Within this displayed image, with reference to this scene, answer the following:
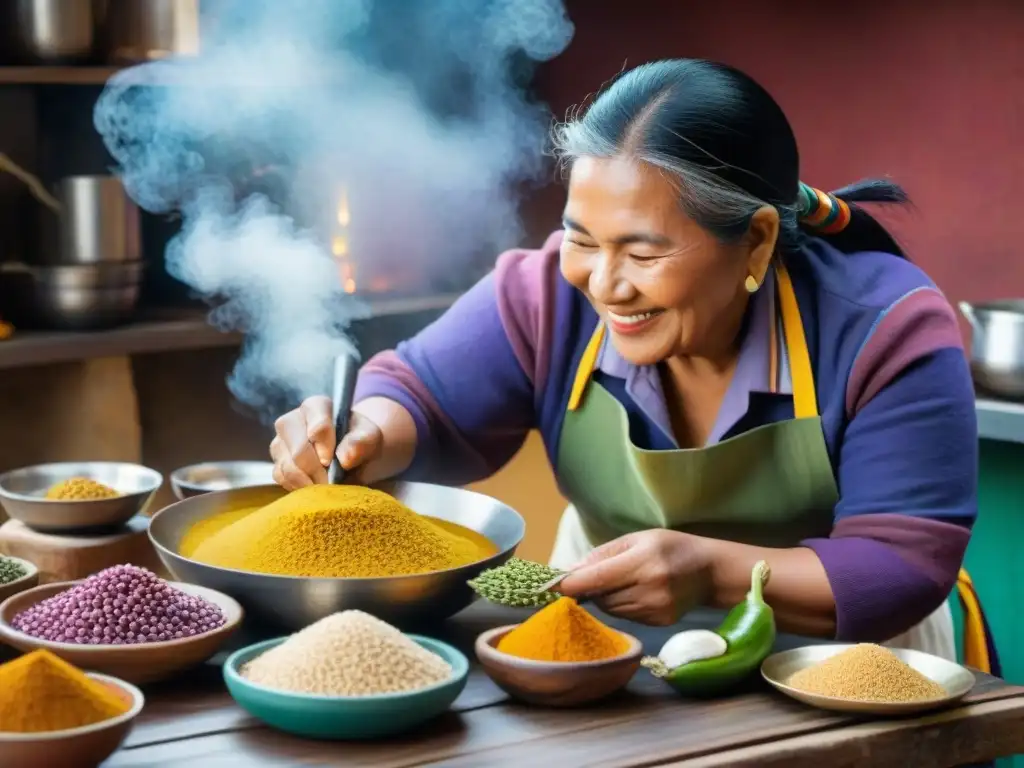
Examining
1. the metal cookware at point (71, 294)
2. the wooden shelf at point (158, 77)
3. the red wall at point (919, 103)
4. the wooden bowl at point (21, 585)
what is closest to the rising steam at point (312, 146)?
the wooden shelf at point (158, 77)

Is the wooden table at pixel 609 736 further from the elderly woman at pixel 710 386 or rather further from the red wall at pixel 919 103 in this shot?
the red wall at pixel 919 103

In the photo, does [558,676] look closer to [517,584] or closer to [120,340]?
[517,584]

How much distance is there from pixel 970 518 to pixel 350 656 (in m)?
0.92

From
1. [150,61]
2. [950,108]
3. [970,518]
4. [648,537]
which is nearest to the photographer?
[648,537]

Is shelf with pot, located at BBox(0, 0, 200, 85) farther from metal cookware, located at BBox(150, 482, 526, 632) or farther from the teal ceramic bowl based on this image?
the teal ceramic bowl

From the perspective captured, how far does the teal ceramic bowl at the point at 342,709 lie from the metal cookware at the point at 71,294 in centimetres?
187

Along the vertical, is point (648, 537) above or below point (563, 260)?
below

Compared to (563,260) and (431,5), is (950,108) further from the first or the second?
(563,260)

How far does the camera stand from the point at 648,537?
1.64 meters

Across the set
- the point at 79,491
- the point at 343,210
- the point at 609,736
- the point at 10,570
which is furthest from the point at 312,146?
the point at 609,736

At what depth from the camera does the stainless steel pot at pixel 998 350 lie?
284cm

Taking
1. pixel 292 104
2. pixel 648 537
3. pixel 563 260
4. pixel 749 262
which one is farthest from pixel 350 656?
pixel 292 104

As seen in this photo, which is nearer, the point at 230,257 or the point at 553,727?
the point at 553,727

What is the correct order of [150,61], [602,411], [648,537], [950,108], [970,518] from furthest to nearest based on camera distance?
1. [950,108]
2. [150,61]
3. [602,411]
4. [970,518]
5. [648,537]
